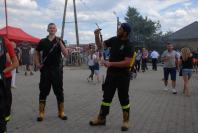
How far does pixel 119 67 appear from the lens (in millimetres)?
7516

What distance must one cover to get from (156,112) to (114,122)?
1738mm

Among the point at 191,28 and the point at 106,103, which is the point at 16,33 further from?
the point at 191,28

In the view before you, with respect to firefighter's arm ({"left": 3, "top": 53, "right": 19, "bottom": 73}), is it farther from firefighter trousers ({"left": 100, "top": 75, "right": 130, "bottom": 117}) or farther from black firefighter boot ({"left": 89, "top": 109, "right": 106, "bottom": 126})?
black firefighter boot ({"left": 89, "top": 109, "right": 106, "bottom": 126})

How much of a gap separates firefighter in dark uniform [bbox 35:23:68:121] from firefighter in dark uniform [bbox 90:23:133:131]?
954 mm

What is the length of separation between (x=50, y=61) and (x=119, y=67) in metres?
1.55

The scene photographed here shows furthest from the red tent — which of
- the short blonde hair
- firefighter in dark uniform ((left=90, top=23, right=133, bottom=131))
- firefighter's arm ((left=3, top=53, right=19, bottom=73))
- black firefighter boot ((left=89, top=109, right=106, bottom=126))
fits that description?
firefighter's arm ((left=3, top=53, right=19, bottom=73))

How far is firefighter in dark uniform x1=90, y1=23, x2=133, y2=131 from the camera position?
7.47 meters

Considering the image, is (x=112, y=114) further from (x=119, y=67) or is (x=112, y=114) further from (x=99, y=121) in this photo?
(x=119, y=67)

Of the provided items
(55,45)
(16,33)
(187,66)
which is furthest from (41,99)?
(16,33)

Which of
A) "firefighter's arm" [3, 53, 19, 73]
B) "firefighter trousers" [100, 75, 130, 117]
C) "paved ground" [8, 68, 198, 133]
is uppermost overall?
"firefighter's arm" [3, 53, 19, 73]

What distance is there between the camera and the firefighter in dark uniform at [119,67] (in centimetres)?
747

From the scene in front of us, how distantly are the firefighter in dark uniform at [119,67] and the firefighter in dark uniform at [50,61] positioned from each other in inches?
37.6

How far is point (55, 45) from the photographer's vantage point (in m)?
8.20

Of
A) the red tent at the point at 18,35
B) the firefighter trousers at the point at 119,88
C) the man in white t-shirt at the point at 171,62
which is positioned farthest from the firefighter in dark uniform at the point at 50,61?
the red tent at the point at 18,35
